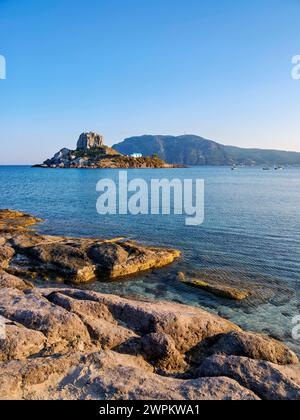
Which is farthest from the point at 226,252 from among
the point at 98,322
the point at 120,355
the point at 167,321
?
the point at 120,355

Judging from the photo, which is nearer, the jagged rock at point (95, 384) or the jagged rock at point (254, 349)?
the jagged rock at point (95, 384)

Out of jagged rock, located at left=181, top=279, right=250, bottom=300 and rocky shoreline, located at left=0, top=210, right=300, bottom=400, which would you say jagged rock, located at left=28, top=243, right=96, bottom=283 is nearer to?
rocky shoreline, located at left=0, top=210, right=300, bottom=400

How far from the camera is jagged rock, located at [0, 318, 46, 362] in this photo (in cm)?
1230

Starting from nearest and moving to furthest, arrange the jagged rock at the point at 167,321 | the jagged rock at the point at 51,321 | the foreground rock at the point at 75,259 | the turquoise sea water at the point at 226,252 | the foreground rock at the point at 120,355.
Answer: the foreground rock at the point at 120,355 < the jagged rock at the point at 51,321 < the jagged rock at the point at 167,321 < the turquoise sea water at the point at 226,252 < the foreground rock at the point at 75,259

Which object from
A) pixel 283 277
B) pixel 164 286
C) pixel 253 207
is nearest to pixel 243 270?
pixel 283 277

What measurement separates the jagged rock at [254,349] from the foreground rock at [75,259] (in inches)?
584

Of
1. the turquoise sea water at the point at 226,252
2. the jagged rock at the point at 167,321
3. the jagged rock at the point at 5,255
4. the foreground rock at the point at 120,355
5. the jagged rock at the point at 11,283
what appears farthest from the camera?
the jagged rock at the point at 5,255

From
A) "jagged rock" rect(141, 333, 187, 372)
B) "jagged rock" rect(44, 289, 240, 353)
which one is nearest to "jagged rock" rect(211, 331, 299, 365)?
"jagged rock" rect(44, 289, 240, 353)

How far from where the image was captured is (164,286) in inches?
1033

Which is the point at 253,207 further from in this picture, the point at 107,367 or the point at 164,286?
the point at 107,367

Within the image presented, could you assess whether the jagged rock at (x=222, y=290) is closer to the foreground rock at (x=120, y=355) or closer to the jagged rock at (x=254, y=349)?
the foreground rock at (x=120, y=355)

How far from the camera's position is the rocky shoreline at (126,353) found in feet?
33.8

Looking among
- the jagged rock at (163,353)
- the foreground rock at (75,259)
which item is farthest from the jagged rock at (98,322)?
the foreground rock at (75,259)
